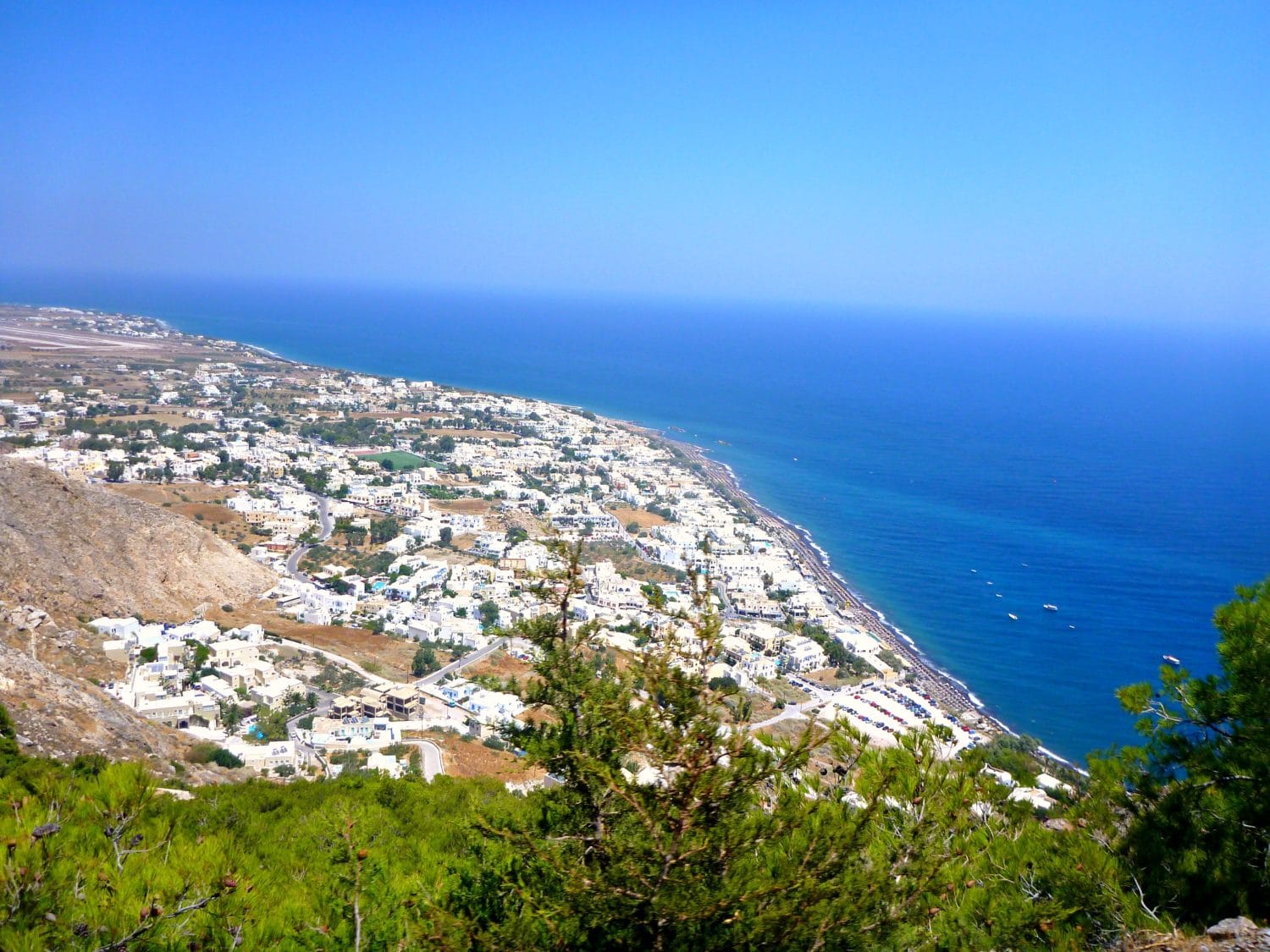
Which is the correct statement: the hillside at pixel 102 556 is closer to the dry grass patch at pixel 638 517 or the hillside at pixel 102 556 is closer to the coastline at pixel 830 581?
the dry grass patch at pixel 638 517

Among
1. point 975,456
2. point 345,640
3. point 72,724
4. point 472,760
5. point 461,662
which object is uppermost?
point 975,456

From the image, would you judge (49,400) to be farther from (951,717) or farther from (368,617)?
(951,717)

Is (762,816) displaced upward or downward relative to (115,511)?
upward

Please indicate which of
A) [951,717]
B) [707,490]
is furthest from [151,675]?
[707,490]

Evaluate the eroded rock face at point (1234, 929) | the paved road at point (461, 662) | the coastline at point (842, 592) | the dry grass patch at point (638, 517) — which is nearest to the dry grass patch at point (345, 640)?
the paved road at point (461, 662)

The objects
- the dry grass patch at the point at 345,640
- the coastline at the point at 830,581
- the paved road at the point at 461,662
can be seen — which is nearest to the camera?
the paved road at the point at 461,662

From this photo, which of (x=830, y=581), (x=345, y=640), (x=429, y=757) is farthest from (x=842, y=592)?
(x=429, y=757)

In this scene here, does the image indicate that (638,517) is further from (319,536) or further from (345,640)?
(345,640)
